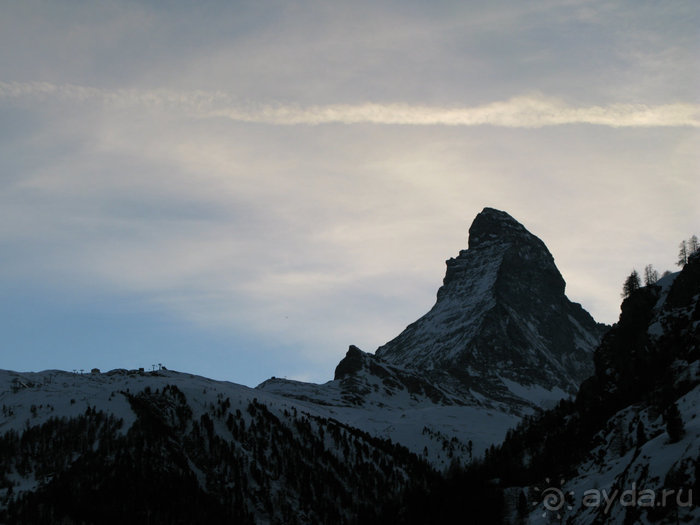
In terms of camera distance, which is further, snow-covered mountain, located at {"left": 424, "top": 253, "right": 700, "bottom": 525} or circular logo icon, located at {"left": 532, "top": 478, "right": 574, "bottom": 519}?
circular logo icon, located at {"left": 532, "top": 478, "right": 574, "bottom": 519}

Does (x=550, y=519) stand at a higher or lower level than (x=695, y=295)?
lower

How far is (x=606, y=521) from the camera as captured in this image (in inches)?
4082

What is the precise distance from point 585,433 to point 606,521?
94094 mm

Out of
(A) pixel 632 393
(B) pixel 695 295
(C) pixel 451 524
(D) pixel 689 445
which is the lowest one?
(C) pixel 451 524

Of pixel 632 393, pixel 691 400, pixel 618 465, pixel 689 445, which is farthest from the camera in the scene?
pixel 632 393

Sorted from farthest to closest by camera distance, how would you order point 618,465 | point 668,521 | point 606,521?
point 618,465 → point 606,521 → point 668,521

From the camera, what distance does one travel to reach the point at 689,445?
96250 millimetres

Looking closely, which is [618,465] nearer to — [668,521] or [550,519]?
[550,519]

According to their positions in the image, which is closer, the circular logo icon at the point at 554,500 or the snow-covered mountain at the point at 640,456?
the snow-covered mountain at the point at 640,456

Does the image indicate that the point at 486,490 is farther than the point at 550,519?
Yes

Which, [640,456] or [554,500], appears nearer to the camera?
[640,456]

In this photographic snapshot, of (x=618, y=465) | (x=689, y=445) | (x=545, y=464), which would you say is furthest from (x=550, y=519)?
(x=545, y=464)

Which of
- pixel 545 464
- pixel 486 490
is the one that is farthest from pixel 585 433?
pixel 486 490

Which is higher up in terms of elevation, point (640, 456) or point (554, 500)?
point (640, 456)
